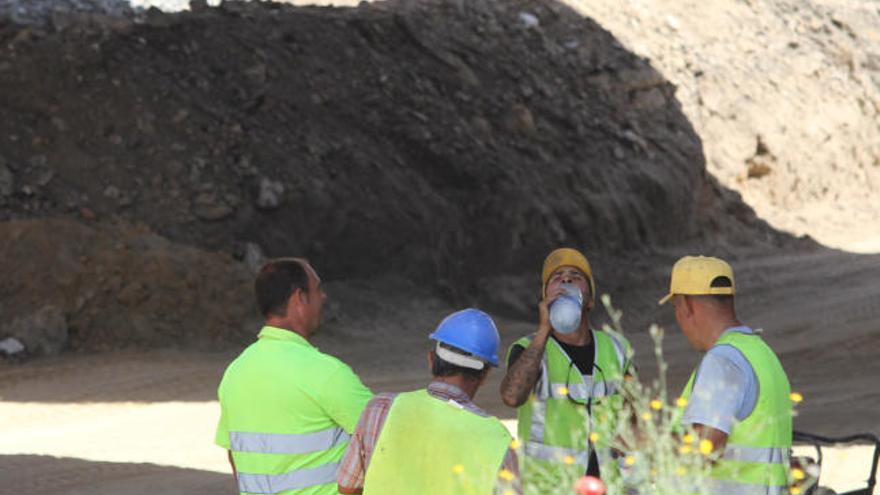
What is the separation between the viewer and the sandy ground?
12781 millimetres

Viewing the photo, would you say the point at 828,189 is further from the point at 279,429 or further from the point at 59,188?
the point at 279,429

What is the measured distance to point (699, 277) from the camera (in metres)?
5.30

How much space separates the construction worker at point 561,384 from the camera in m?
6.28

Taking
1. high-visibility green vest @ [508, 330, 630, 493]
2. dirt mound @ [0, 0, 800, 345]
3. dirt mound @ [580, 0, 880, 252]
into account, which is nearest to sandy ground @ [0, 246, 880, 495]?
dirt mound @ [0, 0, 800, 345]

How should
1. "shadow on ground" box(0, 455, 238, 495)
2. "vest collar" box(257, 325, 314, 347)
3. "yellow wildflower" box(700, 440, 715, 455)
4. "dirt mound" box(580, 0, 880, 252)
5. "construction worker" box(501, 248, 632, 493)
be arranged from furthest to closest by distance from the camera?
"dirt mound" box(580, 0, 880, 252) → "shadow on ground" box(0, 455, 238, 495) → "construction worker" box(501, 248, 632, 493) → "vest collar" box(257, 325, 314, 347) → "yellow wildflower" box(700, 440, 715, 455)

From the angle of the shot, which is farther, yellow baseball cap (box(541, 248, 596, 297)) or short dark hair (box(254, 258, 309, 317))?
yellow baseball cap (box(541, 248, 596, 297))

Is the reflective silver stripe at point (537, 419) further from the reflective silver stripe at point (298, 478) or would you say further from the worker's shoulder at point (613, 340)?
the reflective silver stripe at point (298, 478)

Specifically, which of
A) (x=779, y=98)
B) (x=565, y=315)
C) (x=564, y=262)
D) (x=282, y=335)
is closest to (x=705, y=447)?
(x=282, y=335)

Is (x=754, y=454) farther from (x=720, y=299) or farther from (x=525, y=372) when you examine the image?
(x=525, y=372)

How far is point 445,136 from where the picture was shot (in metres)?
25.4

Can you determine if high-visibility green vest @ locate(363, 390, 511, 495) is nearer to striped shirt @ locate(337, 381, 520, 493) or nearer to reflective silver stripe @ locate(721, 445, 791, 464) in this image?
striped shirt @ locate(337, 381, 520, 493)

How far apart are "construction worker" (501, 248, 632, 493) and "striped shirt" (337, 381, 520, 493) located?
1.17m

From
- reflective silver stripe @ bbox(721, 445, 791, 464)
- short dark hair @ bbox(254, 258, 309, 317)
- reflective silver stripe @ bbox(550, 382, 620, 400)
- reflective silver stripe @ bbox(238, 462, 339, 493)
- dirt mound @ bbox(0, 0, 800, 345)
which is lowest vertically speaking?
reflective silver stripe @ bbox(238, 462, 339, 493)

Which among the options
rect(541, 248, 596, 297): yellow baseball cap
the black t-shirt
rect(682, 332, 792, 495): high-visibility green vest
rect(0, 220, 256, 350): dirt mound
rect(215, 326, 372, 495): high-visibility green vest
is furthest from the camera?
rect(0, 220, 256, 350): dirt mound
